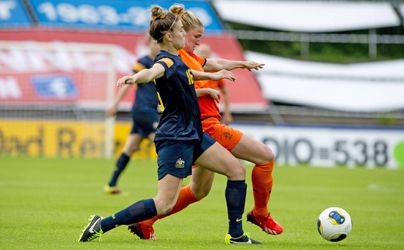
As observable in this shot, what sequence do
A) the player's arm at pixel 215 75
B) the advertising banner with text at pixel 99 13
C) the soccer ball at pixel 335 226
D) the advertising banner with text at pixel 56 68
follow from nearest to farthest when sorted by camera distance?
the player's arm at pixel 215 75 < the soccer ball at pixel 335 226 < the advertising banner with text at pixel 56 68 < the advertising banner with text at pixel 99 13

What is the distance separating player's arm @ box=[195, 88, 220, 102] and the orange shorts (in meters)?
0.30

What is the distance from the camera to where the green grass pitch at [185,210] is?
8.31 meters

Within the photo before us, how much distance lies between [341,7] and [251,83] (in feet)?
20.9

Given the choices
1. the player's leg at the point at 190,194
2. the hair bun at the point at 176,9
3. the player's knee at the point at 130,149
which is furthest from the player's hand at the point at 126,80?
the player's knee at the point at 130,149

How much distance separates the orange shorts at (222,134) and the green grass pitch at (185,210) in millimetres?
941

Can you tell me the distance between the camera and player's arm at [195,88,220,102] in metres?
8.28

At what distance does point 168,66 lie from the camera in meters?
7.66

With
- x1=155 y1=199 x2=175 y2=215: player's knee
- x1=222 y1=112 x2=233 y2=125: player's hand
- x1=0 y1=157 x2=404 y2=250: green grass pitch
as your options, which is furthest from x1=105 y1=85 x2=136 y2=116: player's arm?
x1=155 y1=199 x2=175 y2=215: player's knee

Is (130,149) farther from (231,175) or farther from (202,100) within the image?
(231,175)

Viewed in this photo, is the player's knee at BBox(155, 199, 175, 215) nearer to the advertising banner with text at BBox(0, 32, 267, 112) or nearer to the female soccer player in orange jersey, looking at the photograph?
the female soccer player in orange jersey

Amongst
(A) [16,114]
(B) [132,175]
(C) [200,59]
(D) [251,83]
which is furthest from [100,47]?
(C) [200,59]

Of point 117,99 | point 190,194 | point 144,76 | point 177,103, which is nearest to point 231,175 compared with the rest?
point 190,194

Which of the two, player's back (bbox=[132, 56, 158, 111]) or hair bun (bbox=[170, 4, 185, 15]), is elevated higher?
hair bun (bbox=[170, 4, 185, 15])

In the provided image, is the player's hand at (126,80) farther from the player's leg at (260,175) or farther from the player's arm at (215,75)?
the player's leg at (260,175)
